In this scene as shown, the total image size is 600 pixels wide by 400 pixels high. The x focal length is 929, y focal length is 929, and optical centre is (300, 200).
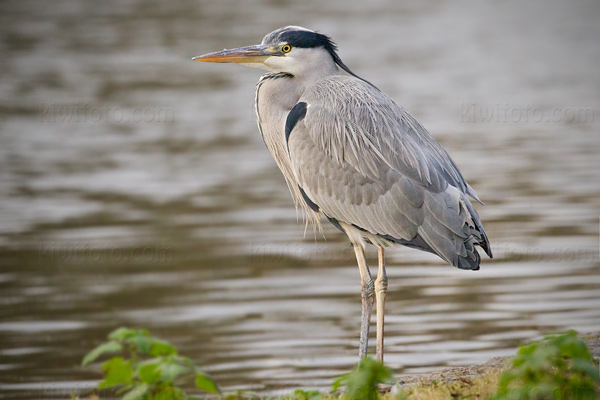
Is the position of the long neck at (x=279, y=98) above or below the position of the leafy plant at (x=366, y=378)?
above

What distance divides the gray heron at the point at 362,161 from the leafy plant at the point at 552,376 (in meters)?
1.51

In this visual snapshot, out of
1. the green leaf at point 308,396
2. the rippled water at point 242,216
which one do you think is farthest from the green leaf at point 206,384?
the rippled water at point 242,216

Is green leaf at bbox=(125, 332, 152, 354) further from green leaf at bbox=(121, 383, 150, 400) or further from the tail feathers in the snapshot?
the tail feathers

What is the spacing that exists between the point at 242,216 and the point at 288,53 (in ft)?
16.0

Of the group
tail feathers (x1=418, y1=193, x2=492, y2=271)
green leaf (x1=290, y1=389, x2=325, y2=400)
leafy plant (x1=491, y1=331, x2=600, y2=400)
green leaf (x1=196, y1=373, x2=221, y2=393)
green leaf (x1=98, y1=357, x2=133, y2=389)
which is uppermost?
tail feathers (x1=418, y1=193, x2=492, y2=271)

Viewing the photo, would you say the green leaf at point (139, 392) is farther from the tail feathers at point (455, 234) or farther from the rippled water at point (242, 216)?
the rippled water at point (242, 216)

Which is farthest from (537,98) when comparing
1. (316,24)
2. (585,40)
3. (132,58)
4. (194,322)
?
(194,322)

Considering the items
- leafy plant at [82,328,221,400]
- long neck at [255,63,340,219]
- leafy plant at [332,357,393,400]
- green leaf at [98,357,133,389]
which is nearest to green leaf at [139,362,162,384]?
leafy plant at [82,328,221,400]

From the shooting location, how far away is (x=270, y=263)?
957 cm

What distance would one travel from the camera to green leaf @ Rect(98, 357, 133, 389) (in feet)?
13.1

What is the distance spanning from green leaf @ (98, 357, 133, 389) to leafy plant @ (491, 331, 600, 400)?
1584 mm

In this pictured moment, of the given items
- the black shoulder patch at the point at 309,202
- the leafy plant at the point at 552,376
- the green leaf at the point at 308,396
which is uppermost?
the black shoulder patch at the point at 309,202

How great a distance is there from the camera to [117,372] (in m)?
4.01

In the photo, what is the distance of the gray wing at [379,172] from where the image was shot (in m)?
5.59
